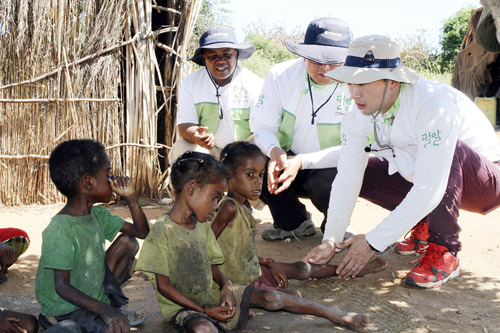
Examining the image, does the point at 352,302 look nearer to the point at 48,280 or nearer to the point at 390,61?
the point at 390,61

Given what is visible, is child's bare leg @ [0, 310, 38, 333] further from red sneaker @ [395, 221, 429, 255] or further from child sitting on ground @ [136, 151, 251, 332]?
red sneaker @ [395, 221, 429, 255]

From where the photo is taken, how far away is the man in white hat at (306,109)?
13.2 ft

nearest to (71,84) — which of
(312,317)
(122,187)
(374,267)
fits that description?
(122,187)

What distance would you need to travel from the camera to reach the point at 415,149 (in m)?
3.42

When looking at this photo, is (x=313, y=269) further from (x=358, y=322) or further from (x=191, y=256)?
(x=191, y=256)

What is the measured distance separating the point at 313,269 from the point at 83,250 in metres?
1.51

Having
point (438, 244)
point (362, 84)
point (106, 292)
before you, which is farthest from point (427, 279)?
point (106, 292)

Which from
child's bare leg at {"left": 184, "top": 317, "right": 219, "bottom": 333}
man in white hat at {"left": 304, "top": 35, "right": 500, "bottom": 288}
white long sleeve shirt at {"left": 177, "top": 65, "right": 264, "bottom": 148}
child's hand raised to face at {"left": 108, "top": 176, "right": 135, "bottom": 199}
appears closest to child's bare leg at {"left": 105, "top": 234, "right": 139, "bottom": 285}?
child's hand raised to face at {"left": 108, "top": 176, "right": 135, "bottom": 199}

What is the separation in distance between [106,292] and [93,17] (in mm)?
3784

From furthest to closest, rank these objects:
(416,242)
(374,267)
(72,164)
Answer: (416,242)
(374,267)
(72,164)

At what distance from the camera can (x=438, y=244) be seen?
3.56 m

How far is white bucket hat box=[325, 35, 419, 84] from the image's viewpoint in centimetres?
304

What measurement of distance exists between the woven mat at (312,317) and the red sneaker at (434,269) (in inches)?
13.2

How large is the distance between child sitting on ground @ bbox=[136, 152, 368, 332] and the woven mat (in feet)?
0.35
